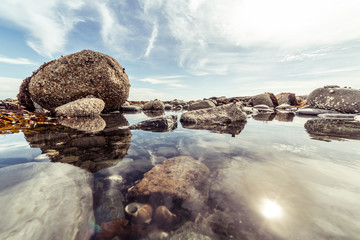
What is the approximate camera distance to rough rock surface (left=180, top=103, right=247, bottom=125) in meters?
4.32

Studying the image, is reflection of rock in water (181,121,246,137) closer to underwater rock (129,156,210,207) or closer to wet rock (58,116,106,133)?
underwater rock (129,156,210,207)

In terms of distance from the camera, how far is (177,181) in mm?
1109

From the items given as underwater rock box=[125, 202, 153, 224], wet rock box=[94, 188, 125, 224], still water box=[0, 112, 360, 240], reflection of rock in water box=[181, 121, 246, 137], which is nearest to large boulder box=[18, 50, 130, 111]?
reflection of rock in water box=[181, 121, 246, 137]

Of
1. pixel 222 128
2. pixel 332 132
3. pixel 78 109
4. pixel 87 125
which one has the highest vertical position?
pixel 78 109

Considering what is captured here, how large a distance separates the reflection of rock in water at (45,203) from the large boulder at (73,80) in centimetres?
609

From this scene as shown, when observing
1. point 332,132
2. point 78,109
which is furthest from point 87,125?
point 332,132

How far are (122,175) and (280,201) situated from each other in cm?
111

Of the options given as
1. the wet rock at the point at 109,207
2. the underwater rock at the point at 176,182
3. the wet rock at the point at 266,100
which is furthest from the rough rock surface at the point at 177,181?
the wet rock at the point at 266,100

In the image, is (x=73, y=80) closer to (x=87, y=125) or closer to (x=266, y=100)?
(x=87, y=125)

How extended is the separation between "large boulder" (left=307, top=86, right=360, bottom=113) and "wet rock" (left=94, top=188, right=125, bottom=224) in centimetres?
1172

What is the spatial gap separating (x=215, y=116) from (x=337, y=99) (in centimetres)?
872

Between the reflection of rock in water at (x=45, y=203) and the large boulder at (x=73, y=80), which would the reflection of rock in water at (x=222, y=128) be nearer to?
the reflection of rock in water at (x=45, y=203)

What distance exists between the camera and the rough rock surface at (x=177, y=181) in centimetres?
98

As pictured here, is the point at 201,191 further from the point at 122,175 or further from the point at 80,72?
the point at 80,72
